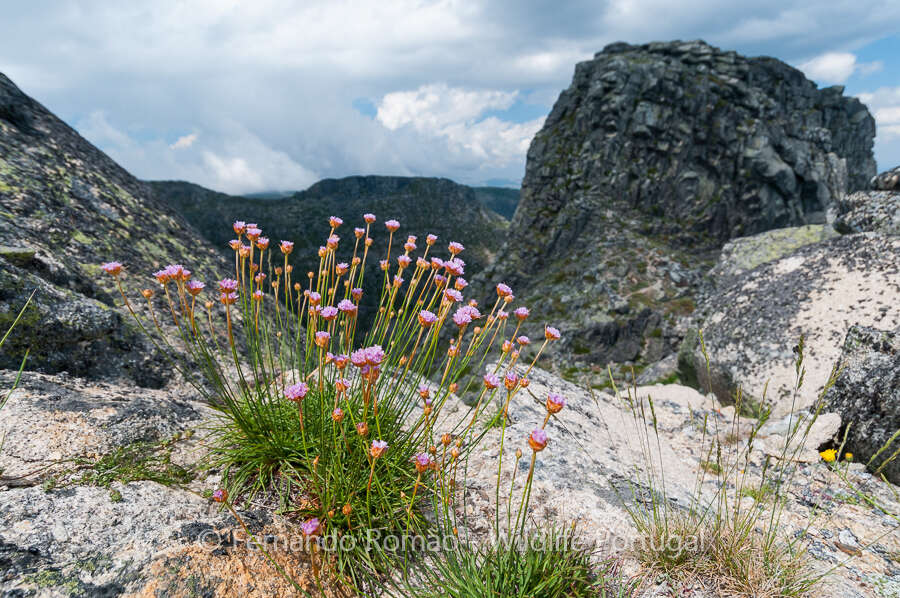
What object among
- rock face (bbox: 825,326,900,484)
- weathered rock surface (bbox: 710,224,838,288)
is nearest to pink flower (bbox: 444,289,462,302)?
rock face (bbox: 825,326,900,484)

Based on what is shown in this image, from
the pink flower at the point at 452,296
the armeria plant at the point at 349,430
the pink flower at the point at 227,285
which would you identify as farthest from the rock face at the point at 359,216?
the pink flower at the point at 452,296

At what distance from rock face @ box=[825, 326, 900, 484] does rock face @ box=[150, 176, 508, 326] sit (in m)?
93.3

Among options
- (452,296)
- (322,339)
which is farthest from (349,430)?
(452,296)

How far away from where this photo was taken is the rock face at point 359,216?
11338 centimetres

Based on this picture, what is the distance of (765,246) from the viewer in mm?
14625

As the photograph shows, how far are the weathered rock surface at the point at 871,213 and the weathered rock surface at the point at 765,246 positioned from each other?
14.1 ft

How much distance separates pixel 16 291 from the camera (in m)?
2.87

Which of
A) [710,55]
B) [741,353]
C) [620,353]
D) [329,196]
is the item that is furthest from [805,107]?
[329,196]

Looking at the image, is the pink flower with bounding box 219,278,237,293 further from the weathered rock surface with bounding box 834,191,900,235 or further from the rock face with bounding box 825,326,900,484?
the weathered rock surface with bounding box 834,191,900,235

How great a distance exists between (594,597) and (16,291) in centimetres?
433

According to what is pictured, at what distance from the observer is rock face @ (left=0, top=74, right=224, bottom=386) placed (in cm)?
299

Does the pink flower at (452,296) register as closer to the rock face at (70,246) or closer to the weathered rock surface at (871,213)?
the rock face at (70,246)

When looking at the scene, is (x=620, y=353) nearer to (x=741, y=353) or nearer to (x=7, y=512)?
(x=741, y=353)

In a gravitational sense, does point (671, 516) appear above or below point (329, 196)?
below
